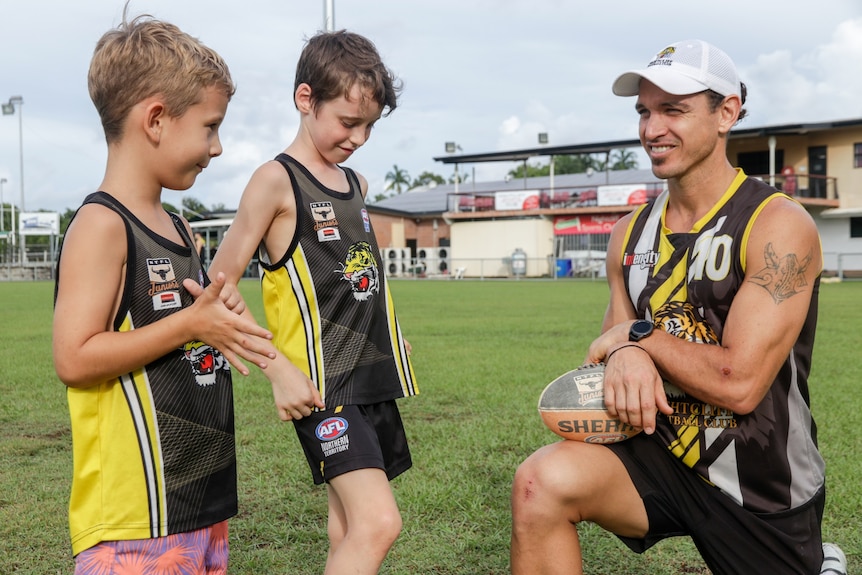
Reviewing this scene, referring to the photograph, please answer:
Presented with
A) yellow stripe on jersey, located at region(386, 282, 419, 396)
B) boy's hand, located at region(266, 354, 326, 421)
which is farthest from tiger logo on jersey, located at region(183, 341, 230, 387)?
yellow stripe on jersey, located at region(386, 282, 419, 396)

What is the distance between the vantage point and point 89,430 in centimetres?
226

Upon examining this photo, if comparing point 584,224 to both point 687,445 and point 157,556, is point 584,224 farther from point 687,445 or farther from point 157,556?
point 157,556

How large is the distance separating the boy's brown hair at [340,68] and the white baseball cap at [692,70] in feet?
3.16

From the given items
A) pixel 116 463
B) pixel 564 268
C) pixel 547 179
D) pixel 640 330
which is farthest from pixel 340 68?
pixel 547 179

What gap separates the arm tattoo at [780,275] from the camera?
2756mm

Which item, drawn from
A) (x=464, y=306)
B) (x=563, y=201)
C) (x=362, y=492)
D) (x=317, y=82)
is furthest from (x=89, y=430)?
(x=563, y=201)

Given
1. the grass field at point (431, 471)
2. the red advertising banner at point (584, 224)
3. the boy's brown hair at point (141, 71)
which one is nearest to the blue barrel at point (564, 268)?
the red advertising banner at point (584, 224)

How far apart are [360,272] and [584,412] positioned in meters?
0.95

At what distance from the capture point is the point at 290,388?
2777mm

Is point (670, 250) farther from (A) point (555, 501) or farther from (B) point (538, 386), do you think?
(B) point (538, 386)

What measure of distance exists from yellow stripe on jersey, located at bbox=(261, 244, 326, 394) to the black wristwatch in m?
1.09

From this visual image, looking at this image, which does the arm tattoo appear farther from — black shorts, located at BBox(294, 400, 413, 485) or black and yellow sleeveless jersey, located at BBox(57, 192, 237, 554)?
black and yellow sleeveless jersey, located at BBox(57, 192, 237, 554)

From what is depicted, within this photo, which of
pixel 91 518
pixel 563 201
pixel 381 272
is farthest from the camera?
pixel 563 201

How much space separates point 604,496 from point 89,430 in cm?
166
